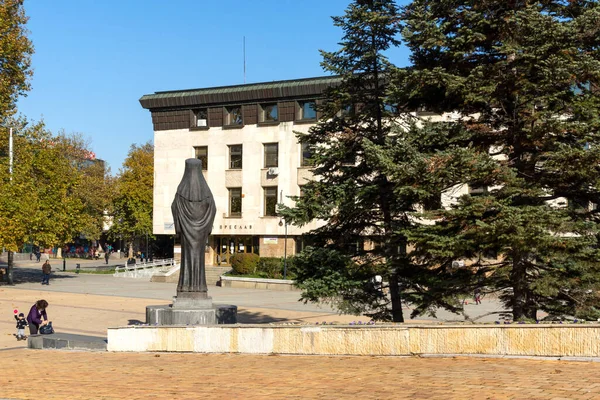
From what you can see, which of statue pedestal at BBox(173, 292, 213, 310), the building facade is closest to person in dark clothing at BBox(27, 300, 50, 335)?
statue pedestal at BBox(173, 292, 213, 310)

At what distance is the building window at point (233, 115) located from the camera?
1976 inches

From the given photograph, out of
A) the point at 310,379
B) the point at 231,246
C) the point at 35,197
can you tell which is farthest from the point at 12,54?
the point at 310,379

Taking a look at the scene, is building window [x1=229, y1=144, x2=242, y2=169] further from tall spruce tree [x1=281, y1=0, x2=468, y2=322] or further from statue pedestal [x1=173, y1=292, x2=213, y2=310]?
statue pedestal [x1=173, y1=292, x2=213, y2=310]

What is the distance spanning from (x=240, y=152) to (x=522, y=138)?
37.4 metres

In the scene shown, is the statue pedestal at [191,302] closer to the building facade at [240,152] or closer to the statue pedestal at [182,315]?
the statue pedestal at [182,315]

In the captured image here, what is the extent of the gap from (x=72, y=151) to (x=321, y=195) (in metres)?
61.9

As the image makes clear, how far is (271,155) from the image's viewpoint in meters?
48.9

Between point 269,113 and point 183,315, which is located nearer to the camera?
point 183,315

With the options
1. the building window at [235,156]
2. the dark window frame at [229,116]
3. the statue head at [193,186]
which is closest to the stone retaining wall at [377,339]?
the statue head at [193,186]

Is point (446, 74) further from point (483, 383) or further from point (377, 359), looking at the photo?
point (483, 383)

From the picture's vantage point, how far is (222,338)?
13.2m

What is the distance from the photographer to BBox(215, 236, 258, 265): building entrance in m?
50.3

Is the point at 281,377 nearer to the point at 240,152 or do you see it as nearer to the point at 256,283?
the point at 256,283

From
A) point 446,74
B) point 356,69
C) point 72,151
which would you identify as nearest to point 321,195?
point 356,69
